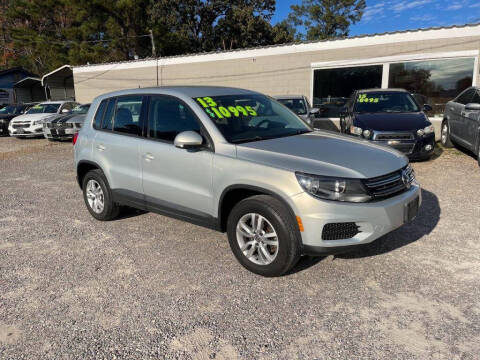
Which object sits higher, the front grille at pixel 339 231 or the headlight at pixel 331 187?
the headlight at pixel 331 187

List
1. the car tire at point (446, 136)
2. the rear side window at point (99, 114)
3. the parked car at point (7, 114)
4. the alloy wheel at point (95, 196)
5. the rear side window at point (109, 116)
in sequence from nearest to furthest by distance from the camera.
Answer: the rear side window at point (109, 116) → the rear side window at point (99, 114) → the alloy wheel at point (95, 196) → the car tire at point (446, 136) → the parked car at point (7, 114)

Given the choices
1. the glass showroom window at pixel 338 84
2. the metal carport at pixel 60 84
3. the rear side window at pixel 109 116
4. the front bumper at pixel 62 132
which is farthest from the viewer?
the metal carport at pixel 60 84

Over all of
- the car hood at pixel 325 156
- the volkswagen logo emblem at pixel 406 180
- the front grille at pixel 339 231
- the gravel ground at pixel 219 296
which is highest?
the car hood at pixel 325 156

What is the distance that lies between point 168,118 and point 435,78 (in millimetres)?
10365

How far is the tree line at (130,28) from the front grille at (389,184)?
85.6 ft

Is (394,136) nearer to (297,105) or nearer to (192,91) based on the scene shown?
(297,105)

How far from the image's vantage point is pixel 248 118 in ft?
12.8

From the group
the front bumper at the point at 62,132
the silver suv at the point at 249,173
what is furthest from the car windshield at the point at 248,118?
the front bumper at the point at 62,132

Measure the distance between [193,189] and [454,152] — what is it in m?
7.74

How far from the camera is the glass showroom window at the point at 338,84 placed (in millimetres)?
12141

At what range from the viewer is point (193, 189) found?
12.1ft

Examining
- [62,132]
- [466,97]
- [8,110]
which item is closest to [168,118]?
[466,97]

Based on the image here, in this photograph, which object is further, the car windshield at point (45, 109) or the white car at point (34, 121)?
the car windshield at point (45, 109)

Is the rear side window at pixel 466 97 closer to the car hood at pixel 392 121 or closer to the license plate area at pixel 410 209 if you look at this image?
the car hood at pixel 392 121
